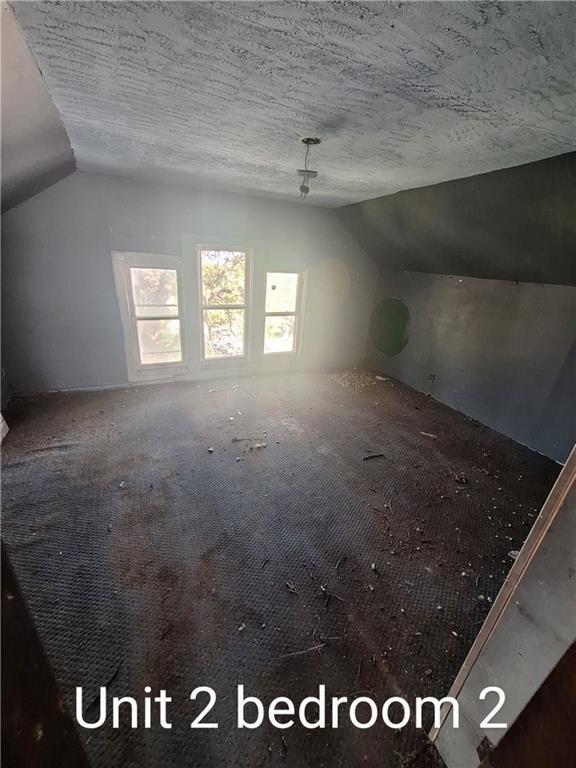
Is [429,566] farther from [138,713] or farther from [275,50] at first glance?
[275,50]

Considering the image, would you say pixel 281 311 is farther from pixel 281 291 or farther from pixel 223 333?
pixel 223 333

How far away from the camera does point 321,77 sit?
1.07 m

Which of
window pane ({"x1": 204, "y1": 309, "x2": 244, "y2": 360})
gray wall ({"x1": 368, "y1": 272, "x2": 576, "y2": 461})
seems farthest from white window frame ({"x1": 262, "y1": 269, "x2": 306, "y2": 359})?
gray wall ({"x1": 368, "y1": 272, "x2": 576, "y2": 461})

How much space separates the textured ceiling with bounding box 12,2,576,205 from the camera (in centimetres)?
80

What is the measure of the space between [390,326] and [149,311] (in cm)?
307

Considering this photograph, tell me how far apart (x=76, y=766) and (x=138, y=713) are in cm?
65

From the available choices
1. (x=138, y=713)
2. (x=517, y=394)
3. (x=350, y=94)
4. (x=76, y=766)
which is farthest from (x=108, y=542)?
(x=517, y=394)

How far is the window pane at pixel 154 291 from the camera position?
3.29 m

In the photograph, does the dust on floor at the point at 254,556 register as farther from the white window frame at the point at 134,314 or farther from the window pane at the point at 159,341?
the window pane at the point at 159,341

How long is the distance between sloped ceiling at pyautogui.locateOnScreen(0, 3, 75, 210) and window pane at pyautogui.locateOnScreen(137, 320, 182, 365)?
4.56 feet

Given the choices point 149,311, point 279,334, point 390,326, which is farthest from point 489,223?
point 149,311

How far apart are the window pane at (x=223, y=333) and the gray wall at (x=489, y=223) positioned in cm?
187

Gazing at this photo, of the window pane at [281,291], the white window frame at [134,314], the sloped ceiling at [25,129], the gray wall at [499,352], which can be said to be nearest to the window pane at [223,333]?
the white window frame at [134,314]

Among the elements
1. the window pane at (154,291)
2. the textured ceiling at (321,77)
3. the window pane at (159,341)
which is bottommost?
the window pane at (159,341)
